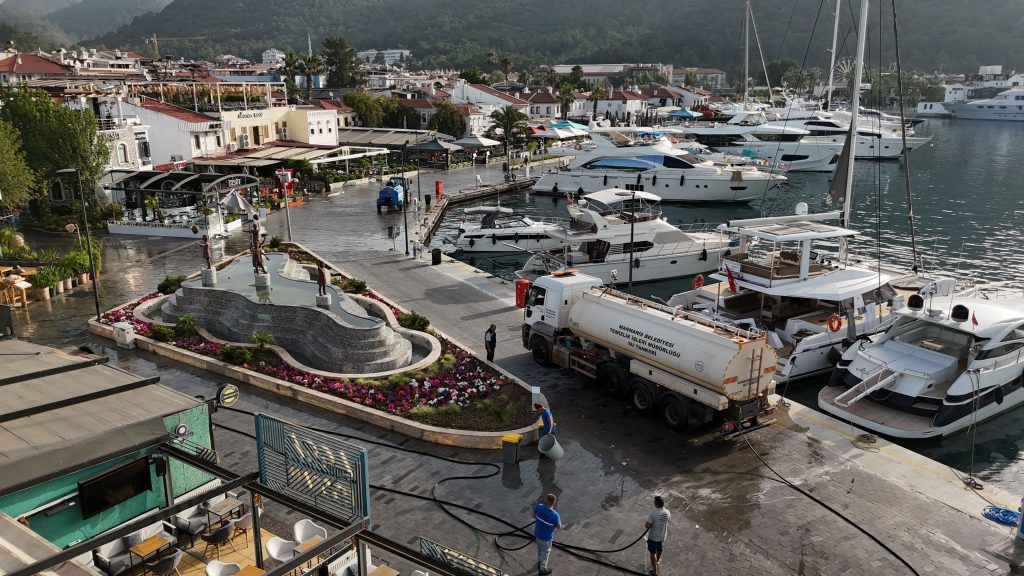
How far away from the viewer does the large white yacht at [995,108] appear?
153 m

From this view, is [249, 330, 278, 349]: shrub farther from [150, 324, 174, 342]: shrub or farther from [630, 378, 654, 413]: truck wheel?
[630, 378, 654, 413]: truck wheel

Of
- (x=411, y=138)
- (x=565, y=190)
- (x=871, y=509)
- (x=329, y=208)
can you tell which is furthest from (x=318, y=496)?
(x=411, y=138)

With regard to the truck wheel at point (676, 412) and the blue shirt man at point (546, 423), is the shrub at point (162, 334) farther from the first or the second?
the truck wheel at point (676, 412)

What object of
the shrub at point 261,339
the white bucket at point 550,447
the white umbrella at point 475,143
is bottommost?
the white bucket at point 550,447

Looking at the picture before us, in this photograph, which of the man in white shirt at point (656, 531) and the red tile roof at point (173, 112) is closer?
the man in white shirt at point (656, 531)

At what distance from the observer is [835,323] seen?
22.1m

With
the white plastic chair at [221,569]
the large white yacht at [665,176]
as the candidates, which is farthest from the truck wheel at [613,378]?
the large white yacht at [665,176]

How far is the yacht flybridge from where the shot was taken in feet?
73.2

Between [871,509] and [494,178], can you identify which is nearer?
[871,509]

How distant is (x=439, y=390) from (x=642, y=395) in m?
5.17

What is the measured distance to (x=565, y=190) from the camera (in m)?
57.5

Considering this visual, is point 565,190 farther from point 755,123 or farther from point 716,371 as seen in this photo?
point 716,371

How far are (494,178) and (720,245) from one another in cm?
3188

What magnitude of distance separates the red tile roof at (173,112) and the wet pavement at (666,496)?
35992mm
